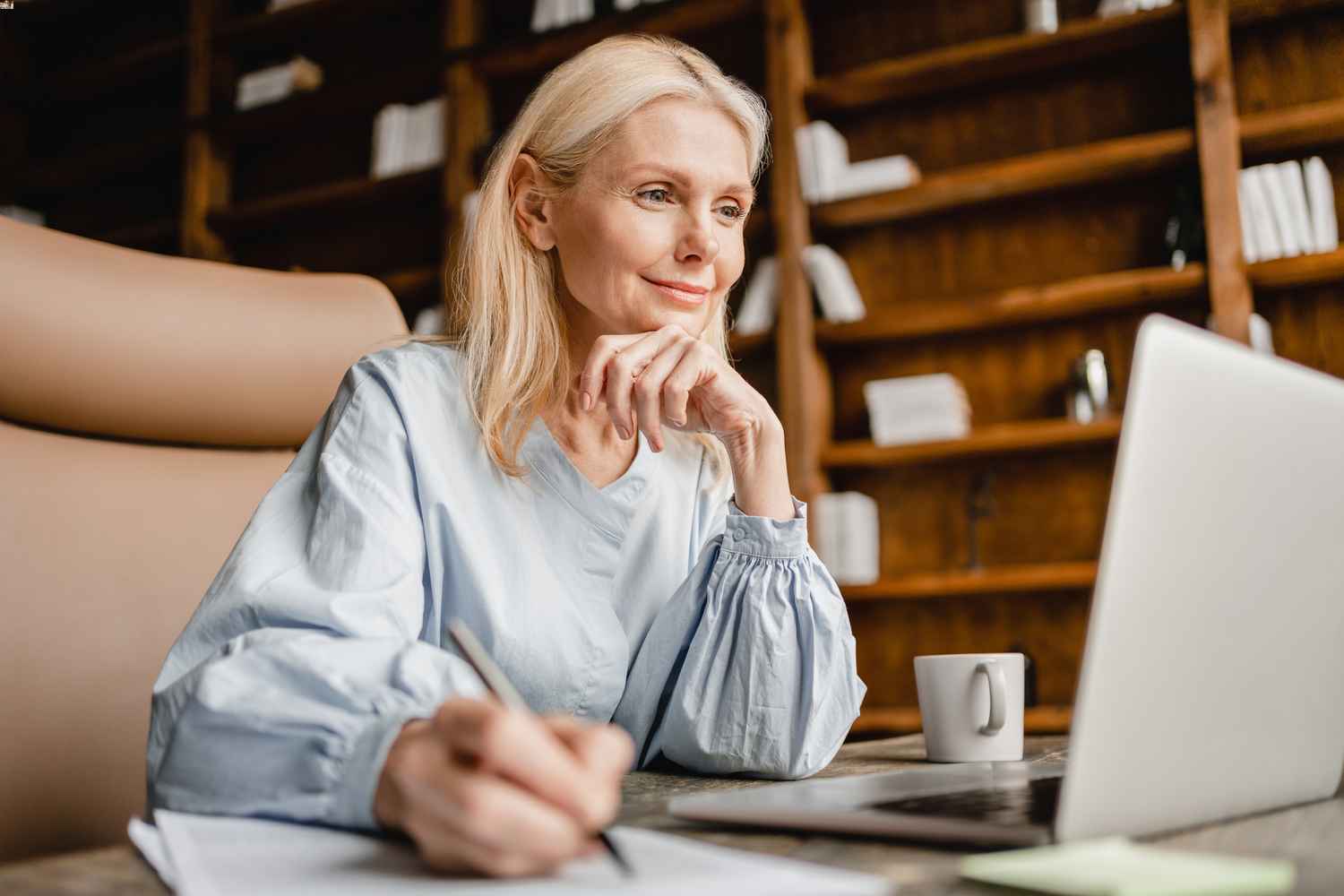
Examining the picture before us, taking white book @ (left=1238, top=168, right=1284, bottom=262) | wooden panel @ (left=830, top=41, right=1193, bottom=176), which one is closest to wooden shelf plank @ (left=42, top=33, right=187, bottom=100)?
wooden panel @ (left=830, top=41, right=1193, bottom=176)

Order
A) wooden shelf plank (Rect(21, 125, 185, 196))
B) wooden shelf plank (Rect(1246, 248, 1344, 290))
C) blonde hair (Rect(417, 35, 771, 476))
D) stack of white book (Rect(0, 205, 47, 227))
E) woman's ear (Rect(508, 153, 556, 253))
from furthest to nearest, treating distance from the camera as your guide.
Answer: stack of white book (Rect(0, 205, 47, 227))
wooden shelf plank (Rect(21, 125, 185, 196))
wooden shelf plank (Rect(1246, 248, 1344, 290))
woman's ear (Rect(508, 153, 556, 253))
blonde hair (Rect(417, 35, 771, 476))

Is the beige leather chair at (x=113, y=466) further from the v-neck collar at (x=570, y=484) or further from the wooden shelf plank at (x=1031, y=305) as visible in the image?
the wooden shelf plank at (x=1031, y=305)

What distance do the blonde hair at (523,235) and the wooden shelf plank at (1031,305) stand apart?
171 cm

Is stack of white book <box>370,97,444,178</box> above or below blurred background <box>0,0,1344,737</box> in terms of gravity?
above

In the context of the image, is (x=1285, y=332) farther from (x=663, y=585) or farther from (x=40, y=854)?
(x=40, y=854)

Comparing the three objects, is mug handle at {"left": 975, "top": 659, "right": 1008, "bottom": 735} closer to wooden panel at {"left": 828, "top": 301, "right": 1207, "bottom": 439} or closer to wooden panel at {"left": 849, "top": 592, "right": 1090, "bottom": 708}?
wooden panel at {"left": 849, "top": 592, "right": 1090, "bottom": 708}

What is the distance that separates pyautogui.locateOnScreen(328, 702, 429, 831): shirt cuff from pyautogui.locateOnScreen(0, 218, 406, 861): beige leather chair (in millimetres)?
682

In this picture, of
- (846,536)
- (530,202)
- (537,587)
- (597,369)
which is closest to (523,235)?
(530,202)

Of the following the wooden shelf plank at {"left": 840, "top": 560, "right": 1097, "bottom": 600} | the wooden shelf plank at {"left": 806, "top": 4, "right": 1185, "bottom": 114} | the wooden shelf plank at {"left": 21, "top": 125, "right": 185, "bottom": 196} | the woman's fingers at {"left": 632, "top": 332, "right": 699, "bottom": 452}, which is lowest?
the wooden shelf plank at {"left": 840, "top": 560, "right": 1097, "bottom": 600}

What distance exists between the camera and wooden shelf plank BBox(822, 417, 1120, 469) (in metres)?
2.80

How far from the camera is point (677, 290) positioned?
1.24 m

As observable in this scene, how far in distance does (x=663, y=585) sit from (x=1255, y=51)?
2.58m

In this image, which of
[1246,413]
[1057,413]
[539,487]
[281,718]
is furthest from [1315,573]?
[1057,413]

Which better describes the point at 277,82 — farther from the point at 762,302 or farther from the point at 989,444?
the point at 989,444
